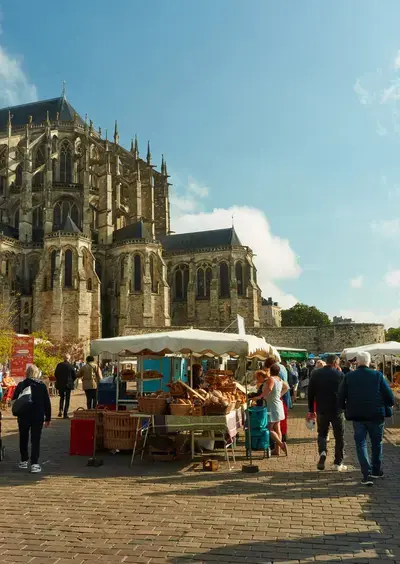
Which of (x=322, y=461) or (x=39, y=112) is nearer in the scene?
(x=322, y=461)

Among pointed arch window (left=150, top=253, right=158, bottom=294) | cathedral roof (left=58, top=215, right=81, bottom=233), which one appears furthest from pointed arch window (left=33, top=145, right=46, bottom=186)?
pointed arch window (left=150, top=253, right=158, bottom=294)

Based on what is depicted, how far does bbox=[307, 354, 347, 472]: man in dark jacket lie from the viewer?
24.3 ft

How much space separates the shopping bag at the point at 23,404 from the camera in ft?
23.9

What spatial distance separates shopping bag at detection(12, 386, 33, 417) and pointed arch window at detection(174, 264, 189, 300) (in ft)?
133

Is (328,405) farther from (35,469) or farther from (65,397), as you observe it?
(65,397)

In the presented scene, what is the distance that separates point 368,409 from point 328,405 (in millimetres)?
1083

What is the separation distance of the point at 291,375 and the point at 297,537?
13.6 meters

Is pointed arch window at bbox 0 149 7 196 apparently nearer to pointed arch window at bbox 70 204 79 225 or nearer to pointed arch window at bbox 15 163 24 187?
pointed arch window at bbox 15 163 24 187

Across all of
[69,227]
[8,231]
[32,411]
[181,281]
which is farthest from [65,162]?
[32,411]

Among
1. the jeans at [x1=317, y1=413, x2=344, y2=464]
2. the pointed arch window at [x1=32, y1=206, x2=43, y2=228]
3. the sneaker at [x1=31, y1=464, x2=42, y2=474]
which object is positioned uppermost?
the pointed arch window at [x1=32, y1=206, x2=43, y2=228]

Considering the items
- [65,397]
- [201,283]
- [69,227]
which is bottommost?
[65,397]

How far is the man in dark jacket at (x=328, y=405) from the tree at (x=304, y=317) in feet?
223

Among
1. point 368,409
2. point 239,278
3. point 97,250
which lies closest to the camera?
point 368,409

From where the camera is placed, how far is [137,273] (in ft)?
141
